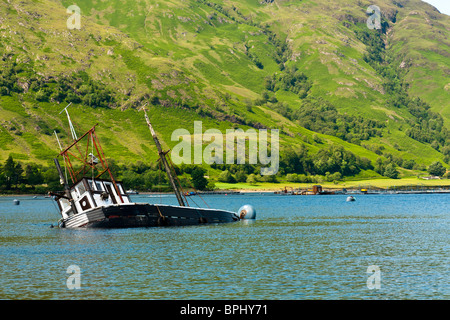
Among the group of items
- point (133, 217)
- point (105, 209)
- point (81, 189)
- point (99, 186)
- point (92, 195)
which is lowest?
point (133, 217)

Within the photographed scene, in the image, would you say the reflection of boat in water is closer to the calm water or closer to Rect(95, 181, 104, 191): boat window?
Rect(95, 181, 104, 191): boat window

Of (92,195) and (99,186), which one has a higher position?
(99,186)

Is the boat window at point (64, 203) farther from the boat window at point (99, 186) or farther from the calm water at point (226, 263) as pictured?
the calm water at point (226, 263)

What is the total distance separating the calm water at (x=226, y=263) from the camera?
1470 inches

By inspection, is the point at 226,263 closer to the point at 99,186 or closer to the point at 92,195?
the point at 92,195

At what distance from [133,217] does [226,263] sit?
37.4 meters

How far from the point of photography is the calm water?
37.3m

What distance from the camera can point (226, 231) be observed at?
81750 millimetres

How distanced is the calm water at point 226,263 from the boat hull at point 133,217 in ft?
9.78

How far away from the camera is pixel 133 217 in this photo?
84.1 metres

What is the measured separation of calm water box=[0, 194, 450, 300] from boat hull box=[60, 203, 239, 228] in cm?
298

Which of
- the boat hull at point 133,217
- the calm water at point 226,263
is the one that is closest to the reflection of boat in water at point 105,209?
the boat hull at point 133,217

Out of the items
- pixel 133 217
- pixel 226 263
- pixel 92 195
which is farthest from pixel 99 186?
pixel 226 263

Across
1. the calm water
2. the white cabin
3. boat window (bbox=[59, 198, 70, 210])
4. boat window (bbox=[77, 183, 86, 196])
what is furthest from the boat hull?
boat window (bbox=[77, 183, 86, 196])
